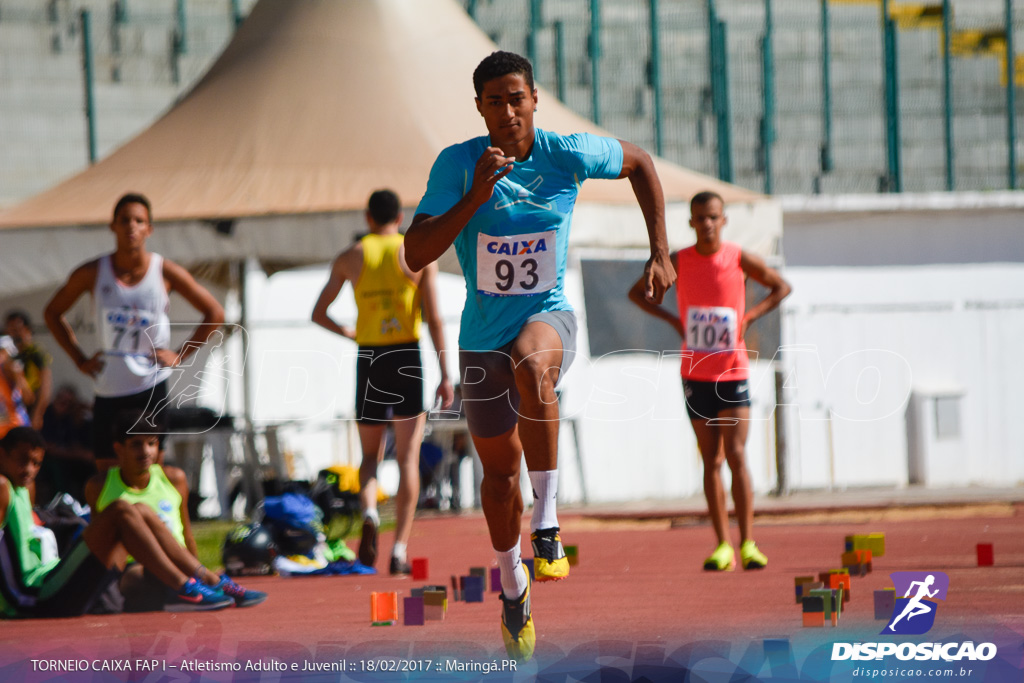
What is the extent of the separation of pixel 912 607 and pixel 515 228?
6.06 feet

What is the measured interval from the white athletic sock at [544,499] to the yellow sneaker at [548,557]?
0.03 metres

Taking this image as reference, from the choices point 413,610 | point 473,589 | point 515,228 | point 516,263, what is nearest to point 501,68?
point 515,228

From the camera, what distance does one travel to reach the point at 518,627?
4707mm

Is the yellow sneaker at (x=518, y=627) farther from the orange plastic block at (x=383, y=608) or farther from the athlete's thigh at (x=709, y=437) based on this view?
the athlete's thigh at (x=709, y=437)

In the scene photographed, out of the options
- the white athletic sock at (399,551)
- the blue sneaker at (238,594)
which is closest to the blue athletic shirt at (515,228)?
the blue sneaker at (238,594)

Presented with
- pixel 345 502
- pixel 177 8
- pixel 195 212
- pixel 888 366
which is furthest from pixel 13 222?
pixel 888 366

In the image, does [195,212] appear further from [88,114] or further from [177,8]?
[177,8]

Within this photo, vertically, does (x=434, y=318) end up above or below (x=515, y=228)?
below

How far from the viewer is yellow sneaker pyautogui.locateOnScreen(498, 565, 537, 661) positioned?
463cm

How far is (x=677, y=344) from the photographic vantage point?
12906mm

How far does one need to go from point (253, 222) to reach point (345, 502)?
2285 mm

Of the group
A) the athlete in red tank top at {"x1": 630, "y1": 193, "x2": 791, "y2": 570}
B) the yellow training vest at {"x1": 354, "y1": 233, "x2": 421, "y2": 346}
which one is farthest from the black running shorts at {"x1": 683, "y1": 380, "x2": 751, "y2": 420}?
Answer: the yellow training vest at {"x1": 354, "y1": 233, "x2": 421, "y2": 346}

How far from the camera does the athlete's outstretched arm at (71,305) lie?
6882 millimetres

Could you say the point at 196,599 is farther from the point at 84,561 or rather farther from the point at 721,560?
the point at 721,560
